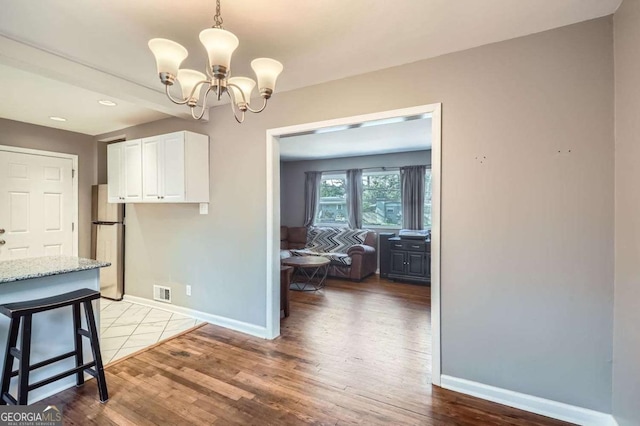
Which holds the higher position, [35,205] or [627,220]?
[35,205]

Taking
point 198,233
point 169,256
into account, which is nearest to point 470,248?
point 198,233

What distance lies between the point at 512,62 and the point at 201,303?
367 cm

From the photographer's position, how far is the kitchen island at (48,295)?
1947 mm

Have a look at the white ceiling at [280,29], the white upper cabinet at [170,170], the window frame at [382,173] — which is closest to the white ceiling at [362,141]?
the window frame at [382,173]

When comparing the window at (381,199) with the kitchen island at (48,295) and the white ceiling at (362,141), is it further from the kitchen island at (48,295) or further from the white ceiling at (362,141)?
the kitchen island at (48,295)

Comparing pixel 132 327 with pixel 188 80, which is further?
pixel 132 327

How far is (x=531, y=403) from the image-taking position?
201cm

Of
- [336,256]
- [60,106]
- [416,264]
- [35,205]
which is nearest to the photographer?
[60,106]

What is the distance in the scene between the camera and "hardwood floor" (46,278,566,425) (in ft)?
6.40

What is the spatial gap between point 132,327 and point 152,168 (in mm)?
1751

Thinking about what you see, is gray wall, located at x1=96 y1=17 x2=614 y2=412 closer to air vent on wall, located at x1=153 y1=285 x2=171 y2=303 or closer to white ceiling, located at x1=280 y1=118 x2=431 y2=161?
white ceiling, located at x1=280 y1=118 x2=431 y2=161

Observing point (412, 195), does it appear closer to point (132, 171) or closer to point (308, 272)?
point (308, 272)

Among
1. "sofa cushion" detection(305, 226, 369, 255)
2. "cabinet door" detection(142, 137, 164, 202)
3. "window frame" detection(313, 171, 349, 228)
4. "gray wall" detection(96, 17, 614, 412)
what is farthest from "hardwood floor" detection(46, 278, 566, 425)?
"window frame" detection(313, 171, 349, 228)

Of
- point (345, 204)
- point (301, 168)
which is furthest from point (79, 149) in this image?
point (345, 204)
